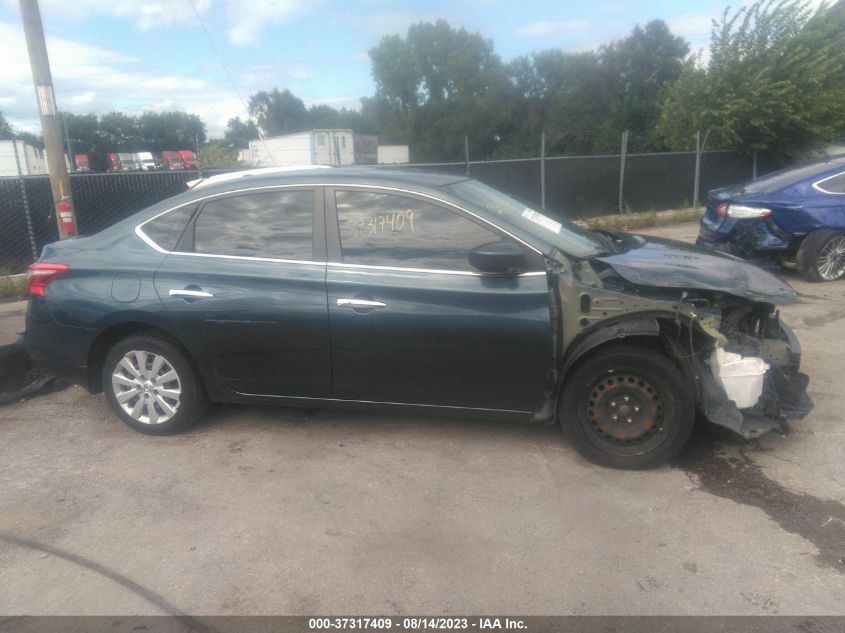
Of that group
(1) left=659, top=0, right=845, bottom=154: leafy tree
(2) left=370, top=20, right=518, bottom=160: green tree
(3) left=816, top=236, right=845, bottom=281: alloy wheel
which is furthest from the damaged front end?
(2) left=370, top=20, right=518, bottom=160: green tree

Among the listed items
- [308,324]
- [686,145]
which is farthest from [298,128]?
[308,324]

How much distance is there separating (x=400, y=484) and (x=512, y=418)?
0.75 m

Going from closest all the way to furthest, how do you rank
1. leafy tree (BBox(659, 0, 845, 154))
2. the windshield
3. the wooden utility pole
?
the windshield
the wooden utility pole
leafy tree (BBox(659, 0, 845, 154))

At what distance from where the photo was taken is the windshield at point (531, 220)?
4.18 meters

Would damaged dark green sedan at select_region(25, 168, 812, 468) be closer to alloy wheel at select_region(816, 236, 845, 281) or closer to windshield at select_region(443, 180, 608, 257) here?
windshield at select_region(443, 180, 608, 257)

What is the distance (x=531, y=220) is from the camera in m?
4.38

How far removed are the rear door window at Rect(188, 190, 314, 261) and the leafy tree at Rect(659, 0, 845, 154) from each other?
16870 mm

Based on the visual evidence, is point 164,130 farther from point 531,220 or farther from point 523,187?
point 531,220

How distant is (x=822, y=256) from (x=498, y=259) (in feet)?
19.8

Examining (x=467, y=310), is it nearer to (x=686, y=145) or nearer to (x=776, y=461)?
(x=776, y=461)

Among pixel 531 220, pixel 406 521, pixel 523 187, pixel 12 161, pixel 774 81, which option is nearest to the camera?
pixel 406 521

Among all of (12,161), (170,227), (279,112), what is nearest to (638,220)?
(170,227)

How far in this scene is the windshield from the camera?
4180mm

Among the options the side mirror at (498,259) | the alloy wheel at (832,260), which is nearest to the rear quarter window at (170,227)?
the side mirror at (498,259)
